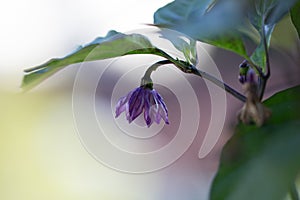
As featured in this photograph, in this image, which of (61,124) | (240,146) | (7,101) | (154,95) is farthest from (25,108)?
(240,146)

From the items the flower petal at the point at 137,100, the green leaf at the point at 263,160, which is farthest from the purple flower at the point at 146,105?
the green leaf at the point at 263,160

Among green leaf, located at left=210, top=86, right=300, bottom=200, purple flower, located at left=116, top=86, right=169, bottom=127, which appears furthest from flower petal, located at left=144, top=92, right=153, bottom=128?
green leaf, located at left=210, top=86, right=300, bottom=200

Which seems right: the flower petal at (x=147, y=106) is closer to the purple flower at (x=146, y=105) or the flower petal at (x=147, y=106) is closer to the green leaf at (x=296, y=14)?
the purple flower at (x=146, y=105)

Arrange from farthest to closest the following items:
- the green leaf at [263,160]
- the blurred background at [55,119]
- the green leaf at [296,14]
→ the blurred background at [55,119] < the green leaf at [296,14] < the green leaf at [263,160]

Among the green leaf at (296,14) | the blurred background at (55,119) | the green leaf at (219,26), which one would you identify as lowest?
the blurred background at (55,119)

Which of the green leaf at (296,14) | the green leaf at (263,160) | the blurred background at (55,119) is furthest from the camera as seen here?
the blurred background at (55,119)

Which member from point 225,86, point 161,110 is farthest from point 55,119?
point 225,86

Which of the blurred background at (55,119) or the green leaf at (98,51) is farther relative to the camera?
the blurred background at (55,119)

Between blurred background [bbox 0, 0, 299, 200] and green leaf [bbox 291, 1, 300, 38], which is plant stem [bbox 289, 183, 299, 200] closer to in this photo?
green leaf [bbox 291, 1, 300, 38]
